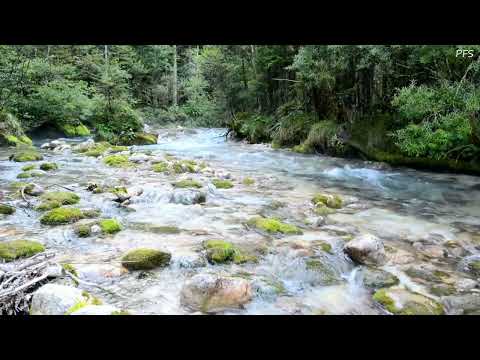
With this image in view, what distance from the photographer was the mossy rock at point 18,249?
4.75 meters

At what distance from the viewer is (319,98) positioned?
17.0 metres

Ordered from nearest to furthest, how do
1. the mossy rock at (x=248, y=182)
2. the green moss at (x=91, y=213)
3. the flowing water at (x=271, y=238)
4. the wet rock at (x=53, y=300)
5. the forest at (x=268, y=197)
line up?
1. the wet rock at (x=53, y=300)
2. the forest at (x=268, y=197)
3. the flowing water at (x=271, y=238)
4. the green moss at (x=91, y=213)
5. the mossy rock at (x=248, y=182)

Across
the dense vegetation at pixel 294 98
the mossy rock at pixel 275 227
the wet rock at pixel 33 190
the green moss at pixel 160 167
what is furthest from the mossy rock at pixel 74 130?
the mossy rock at pixel 275 227

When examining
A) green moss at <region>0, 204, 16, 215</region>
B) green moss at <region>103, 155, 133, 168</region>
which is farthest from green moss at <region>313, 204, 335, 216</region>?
green moss at <region>103, 155, 133, 168</region>

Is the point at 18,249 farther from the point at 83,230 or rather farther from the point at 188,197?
the point at 188,197

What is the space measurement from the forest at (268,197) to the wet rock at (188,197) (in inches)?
1.8

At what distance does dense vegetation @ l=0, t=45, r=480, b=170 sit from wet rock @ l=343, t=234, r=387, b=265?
5.34m

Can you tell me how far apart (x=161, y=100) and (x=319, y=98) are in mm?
21413

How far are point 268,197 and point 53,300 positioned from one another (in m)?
5.87

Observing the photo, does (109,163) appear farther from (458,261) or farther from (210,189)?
(458,261)

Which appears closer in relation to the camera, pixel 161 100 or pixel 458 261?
pixel 458 261

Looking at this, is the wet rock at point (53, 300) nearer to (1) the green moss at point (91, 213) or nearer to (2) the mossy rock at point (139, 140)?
(1) the green moss at point (91, 213)
